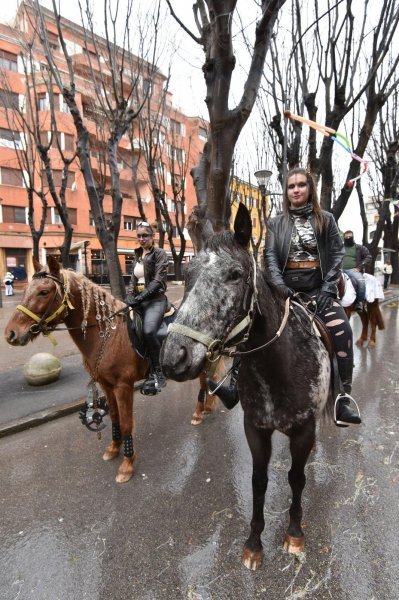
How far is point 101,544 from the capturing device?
8.15 ft

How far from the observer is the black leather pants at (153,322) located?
12.0 ft

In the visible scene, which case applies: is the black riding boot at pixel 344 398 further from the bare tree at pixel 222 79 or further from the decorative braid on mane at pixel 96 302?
the bare tree at pixel 222 79

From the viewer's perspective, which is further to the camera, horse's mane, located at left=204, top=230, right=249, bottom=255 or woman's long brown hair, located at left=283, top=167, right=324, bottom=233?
woman's long brown hair, located at left=283, top=167, right=324, bottom=233

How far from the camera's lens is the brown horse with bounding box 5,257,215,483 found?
317 cm

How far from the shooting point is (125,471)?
10.8 feet

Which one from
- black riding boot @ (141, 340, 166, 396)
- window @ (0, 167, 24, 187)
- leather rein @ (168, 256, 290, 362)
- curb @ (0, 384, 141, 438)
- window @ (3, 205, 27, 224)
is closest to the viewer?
leather rein @ (168, 256, 290, 362)

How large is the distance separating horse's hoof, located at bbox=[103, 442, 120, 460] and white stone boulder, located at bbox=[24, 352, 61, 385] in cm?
250

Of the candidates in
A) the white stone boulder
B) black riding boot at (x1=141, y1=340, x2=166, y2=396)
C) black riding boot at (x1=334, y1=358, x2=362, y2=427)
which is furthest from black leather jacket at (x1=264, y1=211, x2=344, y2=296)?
the white stone boulder

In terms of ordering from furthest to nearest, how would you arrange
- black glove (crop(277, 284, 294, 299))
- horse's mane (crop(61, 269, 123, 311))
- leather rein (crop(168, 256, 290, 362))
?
horse's mane (crop(61, 269, 123, 311))
black glove (crop(277, 284, 294, 299))
leather rein (crop(168, 256, 290, 362))

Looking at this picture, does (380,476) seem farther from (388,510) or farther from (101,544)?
(101,544)

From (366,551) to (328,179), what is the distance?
990 cm

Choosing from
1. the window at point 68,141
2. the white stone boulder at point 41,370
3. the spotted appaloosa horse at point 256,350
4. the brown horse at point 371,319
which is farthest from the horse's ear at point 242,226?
the window at point 68,141

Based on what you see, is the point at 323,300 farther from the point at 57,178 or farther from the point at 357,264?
the point at 57,178

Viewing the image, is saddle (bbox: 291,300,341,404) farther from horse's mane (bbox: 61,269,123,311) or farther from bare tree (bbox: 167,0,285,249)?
bare tree (bbox: 167,0,285,249)
